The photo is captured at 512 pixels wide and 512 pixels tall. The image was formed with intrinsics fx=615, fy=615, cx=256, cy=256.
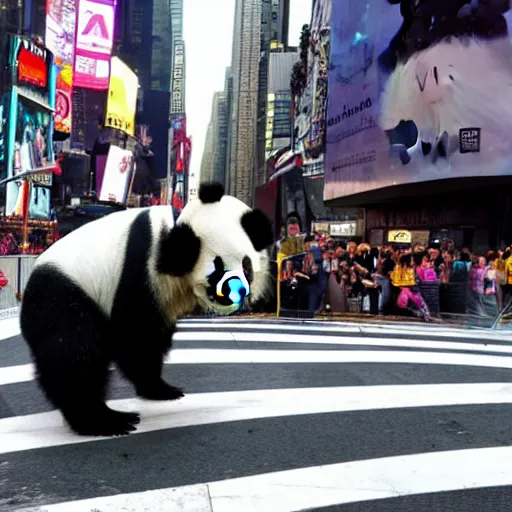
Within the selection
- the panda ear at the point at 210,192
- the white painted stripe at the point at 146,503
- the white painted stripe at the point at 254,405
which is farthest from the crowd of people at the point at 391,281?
the white painted stripe at the point at 146,503

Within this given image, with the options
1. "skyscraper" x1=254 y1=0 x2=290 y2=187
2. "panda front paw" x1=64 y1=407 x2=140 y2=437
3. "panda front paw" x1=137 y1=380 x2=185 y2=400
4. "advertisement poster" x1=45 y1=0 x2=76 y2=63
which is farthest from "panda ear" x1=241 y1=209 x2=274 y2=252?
"skyscraper" x1=254 y1=0 x2=290 y2=187

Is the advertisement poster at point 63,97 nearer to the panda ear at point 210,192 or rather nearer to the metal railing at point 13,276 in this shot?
the metal railing at point 13,276

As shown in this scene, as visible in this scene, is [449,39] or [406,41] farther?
[406,41]

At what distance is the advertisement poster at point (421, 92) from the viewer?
17.5 m

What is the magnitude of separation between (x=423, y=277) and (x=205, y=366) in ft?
22.5

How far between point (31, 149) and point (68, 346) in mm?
34992

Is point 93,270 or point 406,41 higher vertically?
point 406,41

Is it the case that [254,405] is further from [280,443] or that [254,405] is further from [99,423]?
[99,423]

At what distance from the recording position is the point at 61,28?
44.3 meters

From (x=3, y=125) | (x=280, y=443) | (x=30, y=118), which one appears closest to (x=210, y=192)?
(x=280, y=443)

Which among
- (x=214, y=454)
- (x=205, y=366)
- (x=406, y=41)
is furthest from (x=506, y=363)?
(x=406, y=41)

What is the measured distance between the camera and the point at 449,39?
60.7 ft

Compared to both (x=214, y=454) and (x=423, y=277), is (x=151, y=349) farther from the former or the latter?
(x=423, y=277)

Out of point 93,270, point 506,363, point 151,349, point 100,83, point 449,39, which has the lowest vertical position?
point 506,363
